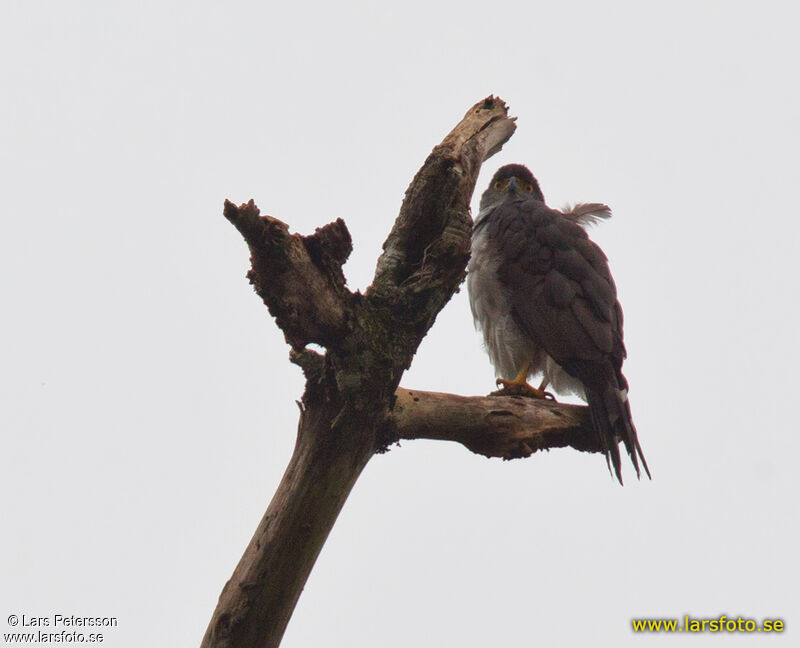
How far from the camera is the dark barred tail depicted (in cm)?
451

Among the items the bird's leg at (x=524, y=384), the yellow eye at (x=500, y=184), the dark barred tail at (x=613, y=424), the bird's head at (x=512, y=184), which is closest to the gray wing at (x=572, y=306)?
the dark barred tail at (x=613, y=424)

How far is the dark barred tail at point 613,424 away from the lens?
4512mm

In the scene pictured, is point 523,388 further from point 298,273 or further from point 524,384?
point 298,273

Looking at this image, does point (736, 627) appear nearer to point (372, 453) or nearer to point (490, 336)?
point (490, 336)

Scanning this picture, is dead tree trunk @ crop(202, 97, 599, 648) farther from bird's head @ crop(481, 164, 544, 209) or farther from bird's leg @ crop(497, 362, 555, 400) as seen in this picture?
bird's head @ crop(481, 164, 544, 209)

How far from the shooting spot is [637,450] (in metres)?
4.63

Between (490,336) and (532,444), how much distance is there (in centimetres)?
146

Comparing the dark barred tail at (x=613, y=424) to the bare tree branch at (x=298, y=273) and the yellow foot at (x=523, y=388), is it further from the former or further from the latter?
the bare tree branch at (x=298, y=273)

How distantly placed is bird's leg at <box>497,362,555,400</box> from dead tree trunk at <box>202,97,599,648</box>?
1.39 m

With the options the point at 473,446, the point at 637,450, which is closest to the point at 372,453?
the point at 473,446

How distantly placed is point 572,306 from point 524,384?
57cm

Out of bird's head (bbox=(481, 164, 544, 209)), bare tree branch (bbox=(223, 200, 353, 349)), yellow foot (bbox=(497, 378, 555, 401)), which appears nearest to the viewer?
bare tree branch (bbox=(223, 200, 353, 349))

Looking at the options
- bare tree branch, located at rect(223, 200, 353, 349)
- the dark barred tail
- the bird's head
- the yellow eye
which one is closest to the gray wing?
the dark barred tail

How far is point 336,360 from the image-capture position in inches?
129
